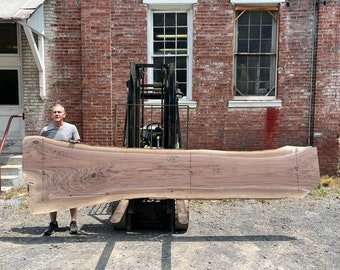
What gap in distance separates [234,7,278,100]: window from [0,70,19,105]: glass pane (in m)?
4.98

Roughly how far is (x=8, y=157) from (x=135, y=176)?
14.9ft

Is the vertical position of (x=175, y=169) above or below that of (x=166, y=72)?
below

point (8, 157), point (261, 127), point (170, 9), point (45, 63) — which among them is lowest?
point (8, 157)

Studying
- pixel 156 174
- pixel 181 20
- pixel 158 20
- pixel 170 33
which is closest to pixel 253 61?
pixel 181 20

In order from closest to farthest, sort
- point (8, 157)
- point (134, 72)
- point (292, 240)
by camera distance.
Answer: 1. point (292, 240)
2. point (134, 72)
3. point (8, 157)

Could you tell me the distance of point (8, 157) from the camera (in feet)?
24.8

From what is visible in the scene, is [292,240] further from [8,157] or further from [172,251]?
[8,157]

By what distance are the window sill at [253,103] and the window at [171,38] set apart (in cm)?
97

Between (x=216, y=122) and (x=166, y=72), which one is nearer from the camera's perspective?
(x=166, y=72)

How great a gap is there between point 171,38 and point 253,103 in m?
2.31

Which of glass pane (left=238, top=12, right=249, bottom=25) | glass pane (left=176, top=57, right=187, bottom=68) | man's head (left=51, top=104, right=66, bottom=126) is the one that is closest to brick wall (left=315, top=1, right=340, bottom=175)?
glass pane (left=238, top=12, right=249, bottom=25)

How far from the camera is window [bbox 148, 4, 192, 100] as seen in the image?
7.81 metres

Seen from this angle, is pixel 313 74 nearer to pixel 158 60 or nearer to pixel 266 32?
pixel 266 32

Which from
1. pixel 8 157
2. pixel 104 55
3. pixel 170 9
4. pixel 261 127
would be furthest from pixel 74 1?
pixel 261 127
